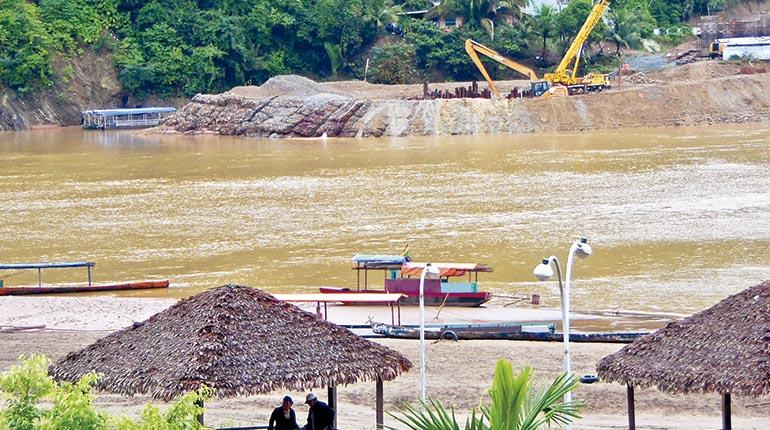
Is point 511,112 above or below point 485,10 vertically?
below

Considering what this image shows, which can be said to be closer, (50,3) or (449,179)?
(449,179)

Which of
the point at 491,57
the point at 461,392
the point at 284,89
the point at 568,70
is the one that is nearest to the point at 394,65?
the point at 491,57

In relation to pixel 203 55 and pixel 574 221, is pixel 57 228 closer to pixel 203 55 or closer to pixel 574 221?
pixel 574 221

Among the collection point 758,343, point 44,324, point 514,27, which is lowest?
point 44,324

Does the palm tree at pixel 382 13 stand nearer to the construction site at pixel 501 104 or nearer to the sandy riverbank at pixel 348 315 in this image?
the construction site at pixel 501 104

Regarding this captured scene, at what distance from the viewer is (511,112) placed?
75.3 meters

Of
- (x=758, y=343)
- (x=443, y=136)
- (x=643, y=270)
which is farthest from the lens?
(x=443, y=136)

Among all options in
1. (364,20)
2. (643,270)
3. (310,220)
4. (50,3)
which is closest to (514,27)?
(364,20)

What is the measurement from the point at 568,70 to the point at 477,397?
69390mm

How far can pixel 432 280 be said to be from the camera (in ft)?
98.9

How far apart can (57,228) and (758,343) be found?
3100 centimetres

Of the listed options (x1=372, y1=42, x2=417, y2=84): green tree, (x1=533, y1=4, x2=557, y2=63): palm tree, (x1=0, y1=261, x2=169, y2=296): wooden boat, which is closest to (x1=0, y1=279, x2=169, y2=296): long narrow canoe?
(x1=0, y1=261, x2=169, y2=296): wooden boat

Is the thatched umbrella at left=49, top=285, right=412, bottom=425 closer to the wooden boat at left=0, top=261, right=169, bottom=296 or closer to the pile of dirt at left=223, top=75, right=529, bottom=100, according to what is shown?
the wooden boat at left=0, top=261, right=169, bottom=296

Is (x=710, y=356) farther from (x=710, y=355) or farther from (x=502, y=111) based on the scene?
(x=502, y=111)
